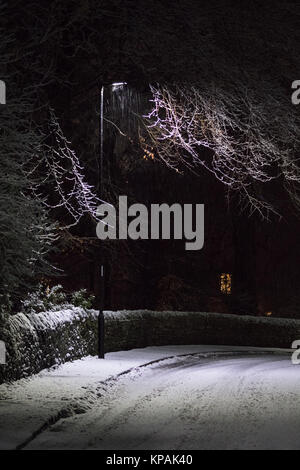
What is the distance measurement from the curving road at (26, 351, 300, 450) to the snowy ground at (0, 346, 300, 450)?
13 mm

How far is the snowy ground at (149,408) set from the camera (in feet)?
32.0

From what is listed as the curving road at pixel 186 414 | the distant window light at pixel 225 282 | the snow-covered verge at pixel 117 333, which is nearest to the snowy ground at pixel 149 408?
the curving road at pixel 186 414

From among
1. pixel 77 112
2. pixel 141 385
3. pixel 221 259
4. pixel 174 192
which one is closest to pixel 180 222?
pixel 174 192

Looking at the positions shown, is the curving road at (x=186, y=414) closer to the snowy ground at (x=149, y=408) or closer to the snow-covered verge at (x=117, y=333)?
the snowy ground at (x=149, y=408)

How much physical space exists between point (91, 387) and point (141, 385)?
1821 mm

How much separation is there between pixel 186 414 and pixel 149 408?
0.96 m

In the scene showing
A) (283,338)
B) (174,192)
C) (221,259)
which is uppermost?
(174,192)

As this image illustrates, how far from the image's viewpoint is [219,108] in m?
22.1

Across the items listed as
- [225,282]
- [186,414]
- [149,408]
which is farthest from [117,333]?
[225,282]

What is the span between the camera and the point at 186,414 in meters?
12.1

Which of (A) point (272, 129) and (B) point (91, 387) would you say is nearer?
(B) point (91, 387)

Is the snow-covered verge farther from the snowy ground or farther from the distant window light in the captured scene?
the distant window light

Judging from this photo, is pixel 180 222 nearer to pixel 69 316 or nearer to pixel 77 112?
pixel 77 112

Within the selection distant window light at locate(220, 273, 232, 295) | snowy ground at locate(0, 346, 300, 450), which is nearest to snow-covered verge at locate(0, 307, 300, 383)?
snowy ground at locate(0, 346, 300, 450)
